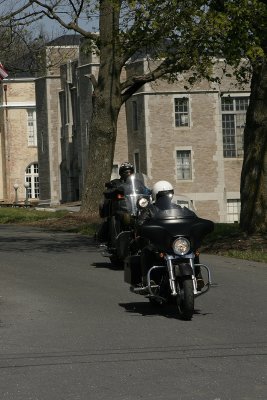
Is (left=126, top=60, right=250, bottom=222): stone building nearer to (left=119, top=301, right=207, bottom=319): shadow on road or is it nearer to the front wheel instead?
(left=119, top=301, right=207, bottom=319): shadow on road

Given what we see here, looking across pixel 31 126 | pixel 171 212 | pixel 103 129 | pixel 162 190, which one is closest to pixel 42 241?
pixel 103 129

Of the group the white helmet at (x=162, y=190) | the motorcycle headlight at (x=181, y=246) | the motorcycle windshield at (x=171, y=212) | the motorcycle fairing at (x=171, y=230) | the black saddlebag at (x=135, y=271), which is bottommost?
the black saddlebag at (x=135, y=271)

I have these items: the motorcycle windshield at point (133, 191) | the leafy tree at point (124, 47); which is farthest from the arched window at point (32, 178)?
the motorcycle windshield at point (133, 191)

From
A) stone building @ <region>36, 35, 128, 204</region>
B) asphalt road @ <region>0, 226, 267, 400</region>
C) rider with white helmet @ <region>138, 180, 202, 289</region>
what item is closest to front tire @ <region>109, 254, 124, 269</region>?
asphalt road @ <region>0, 226, 267, 400</region>

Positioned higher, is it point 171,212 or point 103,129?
point 103,129

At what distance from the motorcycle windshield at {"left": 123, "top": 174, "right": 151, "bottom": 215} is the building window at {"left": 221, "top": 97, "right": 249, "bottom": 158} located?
45468 mm

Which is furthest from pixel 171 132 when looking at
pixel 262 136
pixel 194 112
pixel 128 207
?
pixel 128 207

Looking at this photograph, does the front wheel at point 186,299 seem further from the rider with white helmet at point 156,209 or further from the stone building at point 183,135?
the stone building at point 183,135

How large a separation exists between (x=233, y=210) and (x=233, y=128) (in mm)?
4711

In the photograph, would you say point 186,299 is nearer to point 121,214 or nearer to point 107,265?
point 121,214

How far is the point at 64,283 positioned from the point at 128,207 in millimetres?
1881

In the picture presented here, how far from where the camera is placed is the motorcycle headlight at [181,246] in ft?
41.5

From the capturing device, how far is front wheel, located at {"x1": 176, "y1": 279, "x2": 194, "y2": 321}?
12.3 m

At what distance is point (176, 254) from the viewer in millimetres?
12688
